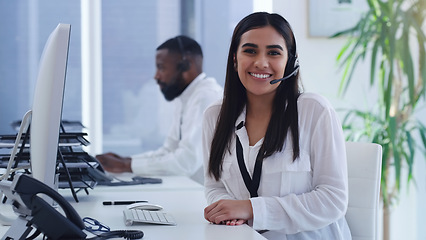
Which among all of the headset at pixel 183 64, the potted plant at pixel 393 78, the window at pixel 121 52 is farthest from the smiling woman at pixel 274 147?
the window at pixel 121 52

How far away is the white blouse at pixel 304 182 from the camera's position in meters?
1.85

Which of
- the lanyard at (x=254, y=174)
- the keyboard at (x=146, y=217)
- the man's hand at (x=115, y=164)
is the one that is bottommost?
the man's hand at (x=115, y=164)

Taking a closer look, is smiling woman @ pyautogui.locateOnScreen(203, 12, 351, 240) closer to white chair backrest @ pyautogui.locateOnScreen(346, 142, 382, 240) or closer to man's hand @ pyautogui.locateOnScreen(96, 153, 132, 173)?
white chair backrest @ pyautogui.locateOnScreen(346, 142, 382, 240)

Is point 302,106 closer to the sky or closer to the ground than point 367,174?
closer to the sky

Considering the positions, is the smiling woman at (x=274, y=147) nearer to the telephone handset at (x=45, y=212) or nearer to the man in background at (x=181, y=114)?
the telephone handset at (x=45, y=212)

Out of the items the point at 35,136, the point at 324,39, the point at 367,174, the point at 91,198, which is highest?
the point at 324,39

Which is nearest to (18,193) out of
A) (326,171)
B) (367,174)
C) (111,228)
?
(111,228)

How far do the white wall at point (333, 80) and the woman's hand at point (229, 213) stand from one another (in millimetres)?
2867

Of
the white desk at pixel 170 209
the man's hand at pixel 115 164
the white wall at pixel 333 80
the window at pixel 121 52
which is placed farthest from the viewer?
the window at pixel 121 52

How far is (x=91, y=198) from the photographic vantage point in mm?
2352

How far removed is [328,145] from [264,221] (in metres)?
0.31

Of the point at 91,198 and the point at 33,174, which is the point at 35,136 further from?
the point at 91,198

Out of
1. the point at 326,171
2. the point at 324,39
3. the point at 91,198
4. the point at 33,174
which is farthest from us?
the point at 324,39

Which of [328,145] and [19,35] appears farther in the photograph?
[19,35]
